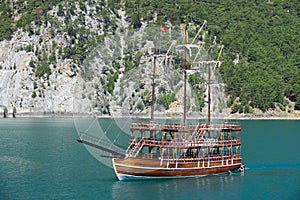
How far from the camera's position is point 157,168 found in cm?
7400

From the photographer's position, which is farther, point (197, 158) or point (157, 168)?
point (197, 158)

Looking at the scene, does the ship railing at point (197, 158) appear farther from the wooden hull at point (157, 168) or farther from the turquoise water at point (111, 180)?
the turquoise water at point (111, 180)

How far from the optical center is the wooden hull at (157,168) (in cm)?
7281

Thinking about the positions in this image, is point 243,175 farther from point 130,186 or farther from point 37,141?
point 37,141

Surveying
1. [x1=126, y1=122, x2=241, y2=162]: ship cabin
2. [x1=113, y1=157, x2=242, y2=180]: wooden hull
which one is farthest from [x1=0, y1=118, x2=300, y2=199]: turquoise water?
[x1=126, y1=122, x2=241, y2=162]: ship cabin

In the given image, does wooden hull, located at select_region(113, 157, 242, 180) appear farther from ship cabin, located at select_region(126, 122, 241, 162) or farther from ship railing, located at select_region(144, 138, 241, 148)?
ship railing, located at select_region(144, 138, 241, 148)

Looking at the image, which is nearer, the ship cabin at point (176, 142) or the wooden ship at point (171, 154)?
the wooden ship at point (171, 154)

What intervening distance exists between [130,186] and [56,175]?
15.9 meters

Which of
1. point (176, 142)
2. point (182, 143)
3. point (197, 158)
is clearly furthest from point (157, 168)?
point (197, 158)

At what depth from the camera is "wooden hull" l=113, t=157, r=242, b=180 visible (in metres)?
72.8

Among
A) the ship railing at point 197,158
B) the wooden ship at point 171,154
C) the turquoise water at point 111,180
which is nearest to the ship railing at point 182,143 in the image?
the wooden ship at point 171,154

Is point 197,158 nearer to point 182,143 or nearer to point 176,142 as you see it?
point 182,143

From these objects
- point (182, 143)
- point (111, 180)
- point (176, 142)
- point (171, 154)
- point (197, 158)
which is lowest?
point (111, 180)

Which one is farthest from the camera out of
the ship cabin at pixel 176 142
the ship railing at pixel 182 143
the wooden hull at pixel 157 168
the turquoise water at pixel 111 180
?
the ship railing at pixel 182 143
